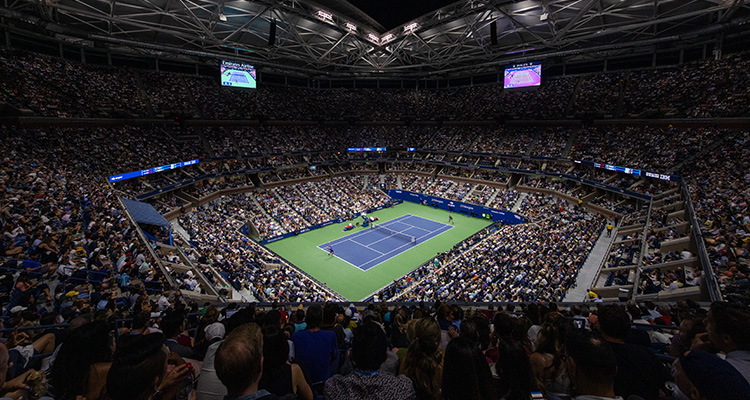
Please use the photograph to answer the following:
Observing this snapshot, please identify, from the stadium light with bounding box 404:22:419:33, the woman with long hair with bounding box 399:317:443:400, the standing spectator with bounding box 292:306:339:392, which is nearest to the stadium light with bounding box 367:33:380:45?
the stadium light with bounding box 404:22:419:33

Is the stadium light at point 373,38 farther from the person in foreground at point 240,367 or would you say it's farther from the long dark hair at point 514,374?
the person in foreground at point 240,367

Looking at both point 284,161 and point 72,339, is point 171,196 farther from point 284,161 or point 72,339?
point 72,339

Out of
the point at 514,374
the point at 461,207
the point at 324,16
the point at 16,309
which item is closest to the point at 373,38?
the point at 324,16

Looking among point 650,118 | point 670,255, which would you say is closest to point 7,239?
point 670,255

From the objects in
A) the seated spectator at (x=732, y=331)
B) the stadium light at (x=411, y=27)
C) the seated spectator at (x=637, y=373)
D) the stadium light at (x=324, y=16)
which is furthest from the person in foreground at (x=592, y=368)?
the stadium light at (x=411, y=27)

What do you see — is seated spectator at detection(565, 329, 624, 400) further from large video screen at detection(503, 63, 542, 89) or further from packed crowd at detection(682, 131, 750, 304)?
large video screen at detection(503, 63, 542, 89)
